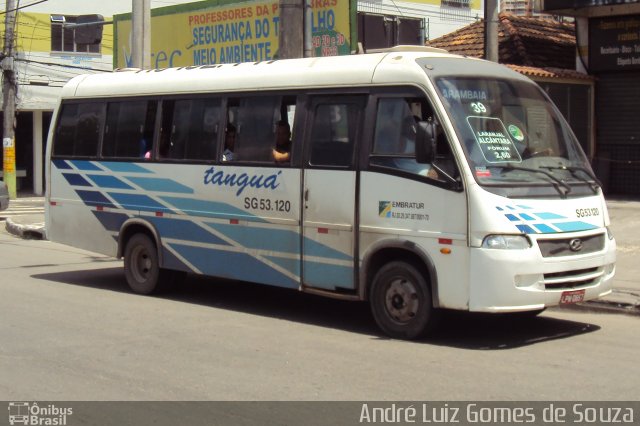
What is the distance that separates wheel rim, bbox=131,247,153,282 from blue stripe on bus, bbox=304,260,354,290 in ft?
9.44

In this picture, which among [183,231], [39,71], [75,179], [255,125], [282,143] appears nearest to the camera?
[282,143]

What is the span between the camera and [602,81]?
68.9ft

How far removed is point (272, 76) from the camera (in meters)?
10.4

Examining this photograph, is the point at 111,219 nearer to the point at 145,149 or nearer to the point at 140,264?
the point at 140,264

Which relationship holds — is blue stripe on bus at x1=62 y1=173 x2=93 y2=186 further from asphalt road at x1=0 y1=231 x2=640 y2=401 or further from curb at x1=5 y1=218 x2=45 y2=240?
curb at x1=5 y1=218 x2=45 y2=240

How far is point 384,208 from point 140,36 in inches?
437

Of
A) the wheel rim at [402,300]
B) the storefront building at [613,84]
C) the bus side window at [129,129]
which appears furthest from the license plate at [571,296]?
the storefront building at [613,84]

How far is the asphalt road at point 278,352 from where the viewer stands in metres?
7.11

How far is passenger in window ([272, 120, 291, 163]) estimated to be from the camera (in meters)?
10.1

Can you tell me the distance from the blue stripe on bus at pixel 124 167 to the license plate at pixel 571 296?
5370 mm

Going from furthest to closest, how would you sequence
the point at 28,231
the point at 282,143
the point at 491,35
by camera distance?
the point at 28,231
the point at 491,35
the point at 282,143

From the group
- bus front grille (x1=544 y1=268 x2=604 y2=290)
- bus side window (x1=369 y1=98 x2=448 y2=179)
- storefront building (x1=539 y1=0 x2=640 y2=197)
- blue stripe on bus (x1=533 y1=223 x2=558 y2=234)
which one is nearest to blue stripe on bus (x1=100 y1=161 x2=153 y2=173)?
bus side window (x1=369 y1=98 x2=448 y2=179)
